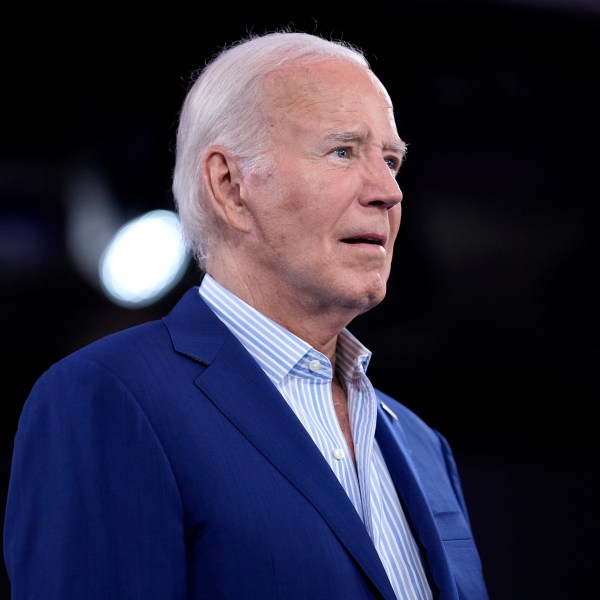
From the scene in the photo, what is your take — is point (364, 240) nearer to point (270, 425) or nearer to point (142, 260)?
point (270, 425)

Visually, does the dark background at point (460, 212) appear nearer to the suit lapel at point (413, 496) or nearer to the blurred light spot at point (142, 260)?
the blurred light spot at point (142, 260)

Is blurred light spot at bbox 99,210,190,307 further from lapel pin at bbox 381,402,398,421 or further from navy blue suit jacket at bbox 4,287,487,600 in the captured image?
navy blue suit jacket at bbox 4,287,487,600

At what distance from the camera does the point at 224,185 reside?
4.57 feet

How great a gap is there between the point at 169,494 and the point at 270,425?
179 millimetres

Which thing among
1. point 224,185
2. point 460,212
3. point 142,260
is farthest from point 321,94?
point 460,212

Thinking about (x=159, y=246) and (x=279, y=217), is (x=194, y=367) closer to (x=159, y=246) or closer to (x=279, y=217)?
(x=279, y=217)

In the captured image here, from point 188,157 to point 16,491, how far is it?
0.63m

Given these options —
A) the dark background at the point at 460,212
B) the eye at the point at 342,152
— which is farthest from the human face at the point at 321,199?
the dark background at the point at 460,212

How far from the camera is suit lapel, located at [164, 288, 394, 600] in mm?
1134

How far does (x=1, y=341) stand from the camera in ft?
8.10

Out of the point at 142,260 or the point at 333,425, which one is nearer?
the point at 333,425

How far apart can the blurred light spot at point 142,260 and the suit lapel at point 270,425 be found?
4.57ft

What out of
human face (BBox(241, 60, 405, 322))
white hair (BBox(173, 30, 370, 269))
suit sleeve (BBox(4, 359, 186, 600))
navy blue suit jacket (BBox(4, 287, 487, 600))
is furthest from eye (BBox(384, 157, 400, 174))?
suit sleeve (BBox(4, 359, 186, 600))

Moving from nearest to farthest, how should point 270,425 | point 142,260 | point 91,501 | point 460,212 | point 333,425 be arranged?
point 91,501 < point 270,425 < point 333,425 < point 142,260 < point 460,212
